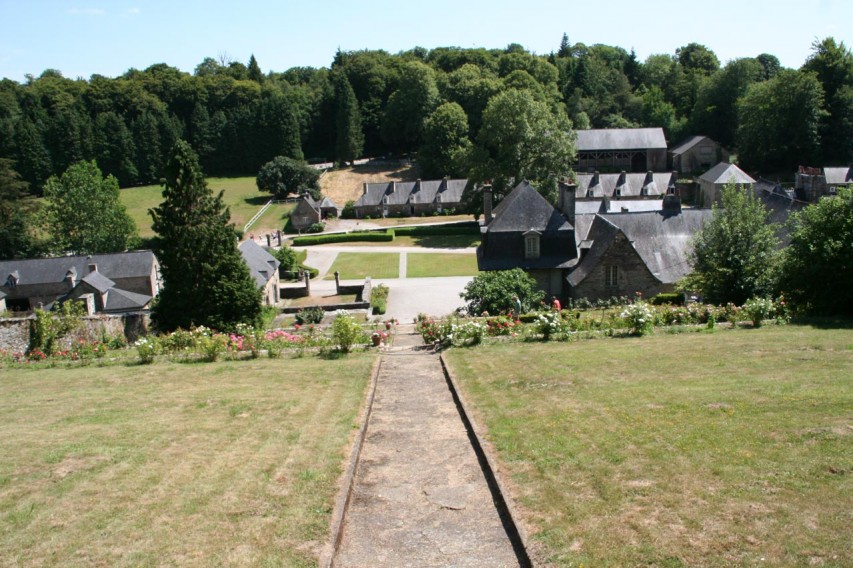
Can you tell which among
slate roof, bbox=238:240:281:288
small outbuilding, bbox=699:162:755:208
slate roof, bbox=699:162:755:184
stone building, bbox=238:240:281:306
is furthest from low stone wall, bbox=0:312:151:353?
slate roof, bbox=699:162:755:184

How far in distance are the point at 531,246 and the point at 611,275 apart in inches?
169

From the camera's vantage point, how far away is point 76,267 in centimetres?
4559

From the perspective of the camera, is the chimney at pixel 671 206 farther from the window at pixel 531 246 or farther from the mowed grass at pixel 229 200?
the mowed grass at pixel 229 200

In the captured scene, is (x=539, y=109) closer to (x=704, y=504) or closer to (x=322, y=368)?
(x=322, y=368)

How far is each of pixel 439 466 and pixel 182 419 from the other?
519 cm

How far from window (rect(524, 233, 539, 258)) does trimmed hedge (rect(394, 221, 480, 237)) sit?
32.2 meters

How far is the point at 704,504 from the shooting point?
812cm

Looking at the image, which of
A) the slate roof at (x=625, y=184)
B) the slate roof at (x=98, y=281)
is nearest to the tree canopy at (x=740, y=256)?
the slate roof at (x=98, y=281)

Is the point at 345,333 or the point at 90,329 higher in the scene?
the point at 90,329

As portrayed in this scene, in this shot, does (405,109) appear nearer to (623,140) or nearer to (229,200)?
(229,200)

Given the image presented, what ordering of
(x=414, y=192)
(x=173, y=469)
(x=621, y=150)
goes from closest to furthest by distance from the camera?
(x=173, y=469)
(x=414, y=192)
(x=621, y=150)

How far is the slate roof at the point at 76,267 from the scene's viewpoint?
149 feet

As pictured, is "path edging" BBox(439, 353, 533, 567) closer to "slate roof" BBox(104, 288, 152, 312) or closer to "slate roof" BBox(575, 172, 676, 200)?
"slate roof" BBox(104, 288, 152, 312)

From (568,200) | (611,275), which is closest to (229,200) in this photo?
(568,200)
